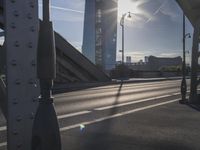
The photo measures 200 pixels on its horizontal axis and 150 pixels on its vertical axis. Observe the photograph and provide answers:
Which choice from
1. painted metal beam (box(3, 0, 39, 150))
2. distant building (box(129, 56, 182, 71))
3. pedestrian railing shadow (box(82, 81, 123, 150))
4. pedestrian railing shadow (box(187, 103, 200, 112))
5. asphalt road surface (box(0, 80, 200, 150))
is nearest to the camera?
painted metal beam (box(3, 0, 39, 150))

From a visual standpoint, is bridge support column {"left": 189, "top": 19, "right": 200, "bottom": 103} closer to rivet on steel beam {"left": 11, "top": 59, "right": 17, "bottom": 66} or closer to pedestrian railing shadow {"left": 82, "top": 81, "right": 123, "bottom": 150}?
pedestrian railing shadow {"left": 82, "top": 81, "right": 123, "bottom": 150}

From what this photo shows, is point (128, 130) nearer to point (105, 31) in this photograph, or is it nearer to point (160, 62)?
point (105, 31)

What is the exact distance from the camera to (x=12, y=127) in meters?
3.43

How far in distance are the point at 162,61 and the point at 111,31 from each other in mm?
60487

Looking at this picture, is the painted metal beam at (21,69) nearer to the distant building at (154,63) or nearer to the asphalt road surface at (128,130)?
the asphalt road surface at (128,130)

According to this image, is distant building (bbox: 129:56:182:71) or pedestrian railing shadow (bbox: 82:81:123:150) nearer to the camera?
pedestrian railing shadow (bbox: 82:81:123:150)

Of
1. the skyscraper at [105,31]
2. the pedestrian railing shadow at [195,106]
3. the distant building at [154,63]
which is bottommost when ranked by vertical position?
the pedestrian railing shadow at [195,106]

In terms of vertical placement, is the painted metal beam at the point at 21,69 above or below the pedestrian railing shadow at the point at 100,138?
above

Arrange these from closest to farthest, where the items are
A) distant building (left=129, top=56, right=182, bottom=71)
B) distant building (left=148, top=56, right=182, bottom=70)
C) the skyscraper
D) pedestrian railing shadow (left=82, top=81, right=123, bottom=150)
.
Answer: pedestrian railing shadow (left=82, top=81, right=123, bottom=150) < the skyscraper < distant building (left=129, top=56, right=182, bottom=71) < distant building (left=148, top=56, right=182, bottom=70)

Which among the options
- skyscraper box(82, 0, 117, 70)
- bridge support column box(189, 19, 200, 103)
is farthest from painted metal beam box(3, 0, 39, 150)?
skyscraper box(82, 0, 117, 70)

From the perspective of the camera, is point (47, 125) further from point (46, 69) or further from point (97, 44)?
point (97, 44)

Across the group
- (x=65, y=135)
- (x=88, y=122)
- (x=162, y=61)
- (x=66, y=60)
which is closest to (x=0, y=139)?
(x=65, y=135)

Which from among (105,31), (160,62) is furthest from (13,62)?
(160,62)

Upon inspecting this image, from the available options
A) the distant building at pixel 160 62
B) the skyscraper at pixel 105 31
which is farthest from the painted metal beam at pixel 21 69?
the distant building at pixel 160 62
